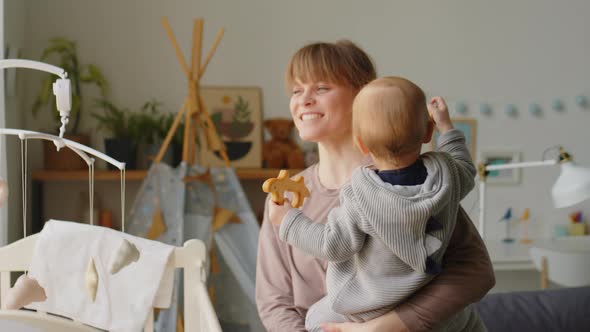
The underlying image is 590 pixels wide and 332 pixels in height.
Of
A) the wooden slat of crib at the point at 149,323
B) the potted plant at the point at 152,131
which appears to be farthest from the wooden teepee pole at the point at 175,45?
the wooden slat of crib at the point at 149,323

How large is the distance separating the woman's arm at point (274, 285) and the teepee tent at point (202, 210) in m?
1.67

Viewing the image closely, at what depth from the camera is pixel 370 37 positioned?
12.8 feet

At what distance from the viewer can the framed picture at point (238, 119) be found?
3686 millimetres

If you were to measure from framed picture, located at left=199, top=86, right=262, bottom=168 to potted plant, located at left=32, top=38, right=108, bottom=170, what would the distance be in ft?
1.81

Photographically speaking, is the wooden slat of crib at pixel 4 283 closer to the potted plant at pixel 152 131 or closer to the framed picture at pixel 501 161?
the potted plant at pixel 152 131

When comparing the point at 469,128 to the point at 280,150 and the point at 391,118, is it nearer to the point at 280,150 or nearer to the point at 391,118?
the point at 280,150

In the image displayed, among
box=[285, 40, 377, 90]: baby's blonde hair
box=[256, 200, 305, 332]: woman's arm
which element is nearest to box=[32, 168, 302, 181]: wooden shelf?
box=[256, 200, 305, 332]: woman's arm

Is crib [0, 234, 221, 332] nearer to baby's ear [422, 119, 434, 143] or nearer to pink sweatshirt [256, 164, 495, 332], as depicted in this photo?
pink sweatshirt [256, 164, 495, 332]

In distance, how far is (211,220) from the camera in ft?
10.5

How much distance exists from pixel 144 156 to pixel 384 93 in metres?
2.75

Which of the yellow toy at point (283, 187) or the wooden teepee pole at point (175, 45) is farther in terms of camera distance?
the wooden teepee pole at point (175, 45)

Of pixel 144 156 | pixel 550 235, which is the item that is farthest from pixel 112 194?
pixel 550 235

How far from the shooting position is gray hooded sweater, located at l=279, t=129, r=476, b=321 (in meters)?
1.03

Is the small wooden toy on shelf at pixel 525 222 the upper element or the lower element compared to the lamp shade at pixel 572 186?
lower
